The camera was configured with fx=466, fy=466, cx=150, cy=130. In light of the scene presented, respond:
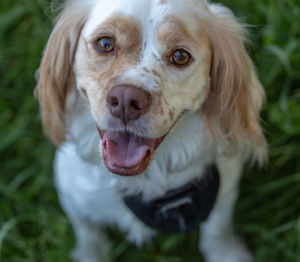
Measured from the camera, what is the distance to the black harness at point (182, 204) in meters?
2.34

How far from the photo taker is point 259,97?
2.25m

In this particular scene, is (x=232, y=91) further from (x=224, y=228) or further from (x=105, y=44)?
(x=224, y=228)

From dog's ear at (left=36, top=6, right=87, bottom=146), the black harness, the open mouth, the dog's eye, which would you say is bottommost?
the black harness

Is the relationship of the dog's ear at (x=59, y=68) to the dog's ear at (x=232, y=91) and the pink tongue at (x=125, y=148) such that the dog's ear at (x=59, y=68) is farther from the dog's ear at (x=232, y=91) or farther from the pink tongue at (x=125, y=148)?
the dog's ear at (x=232, y=91)

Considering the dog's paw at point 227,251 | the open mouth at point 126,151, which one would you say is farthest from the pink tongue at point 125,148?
the dog's paw at point 227,251

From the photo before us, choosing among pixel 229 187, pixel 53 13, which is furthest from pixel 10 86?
pixel 229 187

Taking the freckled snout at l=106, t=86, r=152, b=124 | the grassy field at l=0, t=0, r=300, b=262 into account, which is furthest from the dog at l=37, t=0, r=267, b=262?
the grassy field at l=0, t=0, r=300, b=262

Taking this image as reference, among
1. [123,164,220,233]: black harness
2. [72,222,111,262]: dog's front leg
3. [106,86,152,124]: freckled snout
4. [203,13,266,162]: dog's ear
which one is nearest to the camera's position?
[106,86,152,124]: freckled snout

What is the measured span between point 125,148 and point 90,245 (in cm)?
115

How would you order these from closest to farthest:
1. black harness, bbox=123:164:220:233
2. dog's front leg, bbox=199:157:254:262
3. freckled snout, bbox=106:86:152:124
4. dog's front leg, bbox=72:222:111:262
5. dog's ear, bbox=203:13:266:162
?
1. freckled snout, bbox=106:86:152:124
2. dog's ear, bbox=203:13:266:162
3. black harness, bbox=123:164:220:233
4. dog's front leg, bbox=199:157:254:262
5. dog's front leg, bbox=72:222:111:262

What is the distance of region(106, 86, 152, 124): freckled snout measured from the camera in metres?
1.74

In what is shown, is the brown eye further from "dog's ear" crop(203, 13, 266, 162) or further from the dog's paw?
the dog's paw

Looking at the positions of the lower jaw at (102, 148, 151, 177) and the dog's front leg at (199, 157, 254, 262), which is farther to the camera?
the dog's front leg at (199, 157, 254, 262)

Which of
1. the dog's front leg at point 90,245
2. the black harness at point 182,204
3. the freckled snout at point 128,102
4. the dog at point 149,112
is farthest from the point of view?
the dog's front leg at point 90,245
